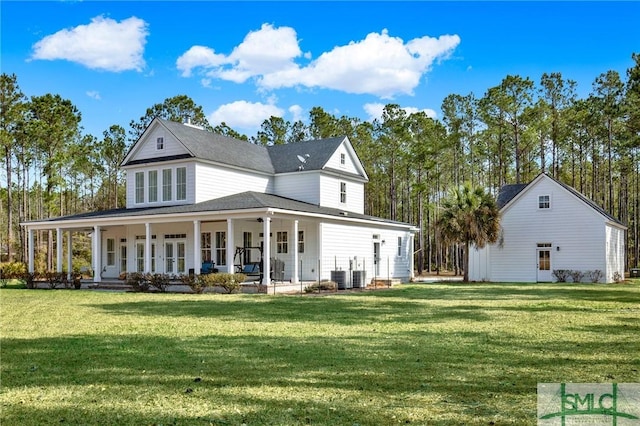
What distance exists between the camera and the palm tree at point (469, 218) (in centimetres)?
3184

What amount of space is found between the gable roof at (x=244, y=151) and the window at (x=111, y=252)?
4606 mm

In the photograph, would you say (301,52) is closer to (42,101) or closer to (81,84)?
(81,84)

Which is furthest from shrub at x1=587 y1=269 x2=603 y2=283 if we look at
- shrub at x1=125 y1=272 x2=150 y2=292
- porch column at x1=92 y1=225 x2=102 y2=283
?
porch column at x1=92 y1=225 x2=102 y2=283

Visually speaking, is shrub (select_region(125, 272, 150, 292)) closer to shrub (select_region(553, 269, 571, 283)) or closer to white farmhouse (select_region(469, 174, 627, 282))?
white farmhouse (select_region(469, 174, 627, 282))

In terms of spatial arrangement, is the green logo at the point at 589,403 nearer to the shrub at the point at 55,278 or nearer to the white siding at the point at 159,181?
the white siding at the point at 159,181

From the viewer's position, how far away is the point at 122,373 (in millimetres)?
7527

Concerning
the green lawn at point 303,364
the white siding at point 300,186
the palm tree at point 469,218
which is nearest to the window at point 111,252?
the white siding at point 300,186

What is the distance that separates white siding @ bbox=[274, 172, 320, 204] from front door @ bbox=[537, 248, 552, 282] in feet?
42.6

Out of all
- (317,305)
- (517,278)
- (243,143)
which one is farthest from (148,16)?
(517,278)

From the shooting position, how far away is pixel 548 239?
32.9m

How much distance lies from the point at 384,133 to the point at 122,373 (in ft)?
151

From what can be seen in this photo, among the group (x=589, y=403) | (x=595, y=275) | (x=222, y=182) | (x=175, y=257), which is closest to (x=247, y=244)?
(x=222, y=182)

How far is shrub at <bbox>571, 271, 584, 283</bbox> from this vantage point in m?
31.8

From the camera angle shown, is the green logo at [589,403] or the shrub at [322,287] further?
the shrub at [322,287]
